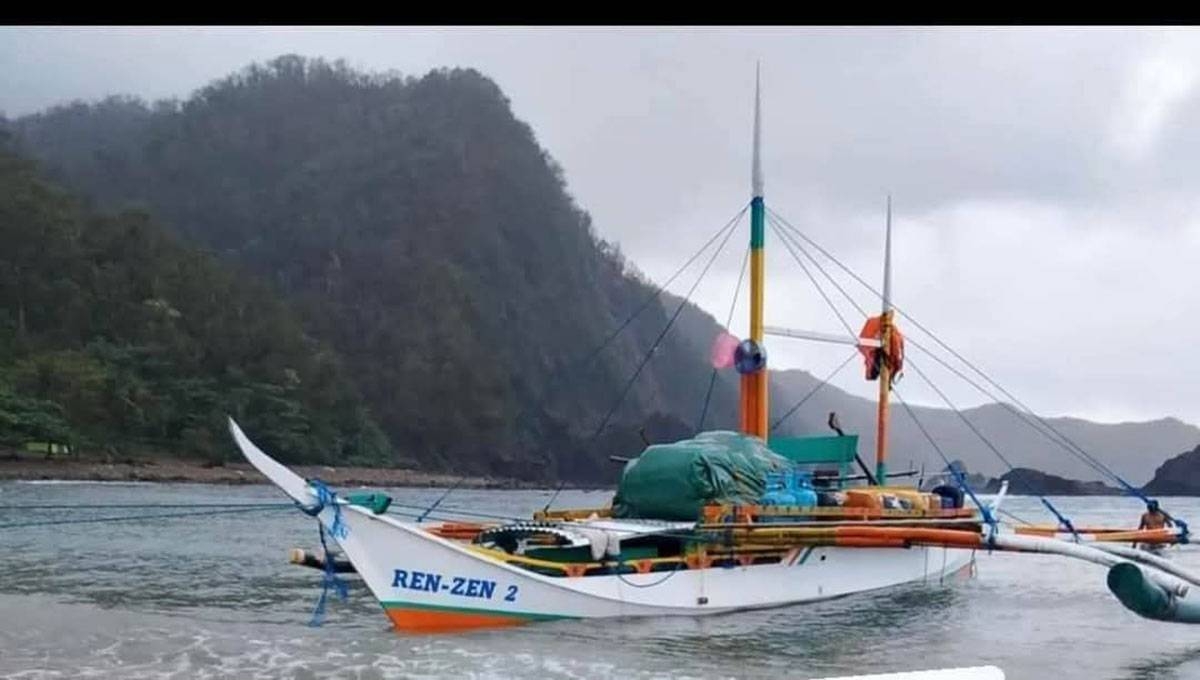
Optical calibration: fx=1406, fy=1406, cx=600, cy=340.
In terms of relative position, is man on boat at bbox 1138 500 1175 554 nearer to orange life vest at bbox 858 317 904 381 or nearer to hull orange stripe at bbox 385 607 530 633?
orange life vest at bbox 858 317 904 381

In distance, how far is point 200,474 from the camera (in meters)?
9.36

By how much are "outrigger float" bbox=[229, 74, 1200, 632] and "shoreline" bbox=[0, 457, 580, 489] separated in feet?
4.58

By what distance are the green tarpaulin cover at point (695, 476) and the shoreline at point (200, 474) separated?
127 cm

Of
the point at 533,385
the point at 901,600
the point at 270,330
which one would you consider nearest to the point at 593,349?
→ the point at 533,385

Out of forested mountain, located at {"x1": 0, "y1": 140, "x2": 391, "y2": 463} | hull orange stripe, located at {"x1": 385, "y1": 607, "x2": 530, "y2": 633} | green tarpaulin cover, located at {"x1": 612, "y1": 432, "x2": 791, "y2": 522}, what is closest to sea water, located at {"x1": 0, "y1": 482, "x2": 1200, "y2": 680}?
hull orange stripe, located at {"x1": 385, "y1": 607, "x2": 530, "y2": 633}

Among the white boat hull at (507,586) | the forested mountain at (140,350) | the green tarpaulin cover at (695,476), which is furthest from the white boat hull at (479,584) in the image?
the forested mountain at (140,350)

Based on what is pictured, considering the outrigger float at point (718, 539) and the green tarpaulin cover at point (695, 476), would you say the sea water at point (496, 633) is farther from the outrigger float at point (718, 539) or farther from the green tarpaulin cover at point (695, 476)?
the green tarpaulin cover at point (695, 476)

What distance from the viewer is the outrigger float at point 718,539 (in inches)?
207

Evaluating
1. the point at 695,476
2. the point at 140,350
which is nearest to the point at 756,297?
the point at 695,476

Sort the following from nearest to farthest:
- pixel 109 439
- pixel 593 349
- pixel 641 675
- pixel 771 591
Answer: pixel 641 675 < pixel 771 591 < pixel 109 439 < pixel 593 349

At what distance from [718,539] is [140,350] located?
4271 millimetres
